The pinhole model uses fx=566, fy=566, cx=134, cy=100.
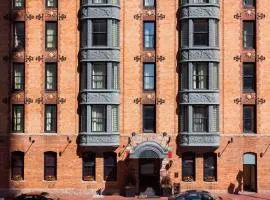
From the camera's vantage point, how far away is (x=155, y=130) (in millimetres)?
46531

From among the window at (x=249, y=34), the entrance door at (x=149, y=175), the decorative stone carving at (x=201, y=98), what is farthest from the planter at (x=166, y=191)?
the window at (x=249, y=34)

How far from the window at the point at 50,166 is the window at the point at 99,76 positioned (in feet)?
22.0

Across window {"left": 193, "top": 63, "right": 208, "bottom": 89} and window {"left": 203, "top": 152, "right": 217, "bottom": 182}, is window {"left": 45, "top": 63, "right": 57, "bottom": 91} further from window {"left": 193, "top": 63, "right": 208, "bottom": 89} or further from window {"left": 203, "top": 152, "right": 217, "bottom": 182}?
window {"left": 203, "top": 152, "right": 217, "bottom": 182}

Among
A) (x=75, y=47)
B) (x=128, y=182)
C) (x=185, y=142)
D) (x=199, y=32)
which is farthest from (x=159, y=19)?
(x=128, y=182)

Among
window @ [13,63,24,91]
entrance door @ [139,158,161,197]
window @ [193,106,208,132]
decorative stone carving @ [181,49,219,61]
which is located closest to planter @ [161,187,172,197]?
entrance door @ [139,158,161,197]

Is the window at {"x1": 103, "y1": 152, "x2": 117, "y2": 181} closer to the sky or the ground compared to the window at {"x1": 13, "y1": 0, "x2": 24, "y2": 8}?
closer to the ground

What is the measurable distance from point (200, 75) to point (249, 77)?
164 inches

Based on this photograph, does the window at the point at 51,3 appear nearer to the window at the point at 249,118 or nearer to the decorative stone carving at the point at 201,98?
the decorative stone carving at the point at 201,98

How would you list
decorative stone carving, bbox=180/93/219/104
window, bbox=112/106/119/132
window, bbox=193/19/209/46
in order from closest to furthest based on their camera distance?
1. decorative stone carving, bbox=180/93/219/104
2. window, bbox=193/19/209/46
3. window, bbox=112/106/119/132

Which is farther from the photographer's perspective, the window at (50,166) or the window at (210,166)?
the window at (50,166)

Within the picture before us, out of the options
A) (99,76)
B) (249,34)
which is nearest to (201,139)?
(249,34)

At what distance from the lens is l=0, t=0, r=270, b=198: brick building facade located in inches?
1809

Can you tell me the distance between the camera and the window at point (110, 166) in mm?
46594

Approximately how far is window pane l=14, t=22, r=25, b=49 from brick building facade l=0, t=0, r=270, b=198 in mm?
164
